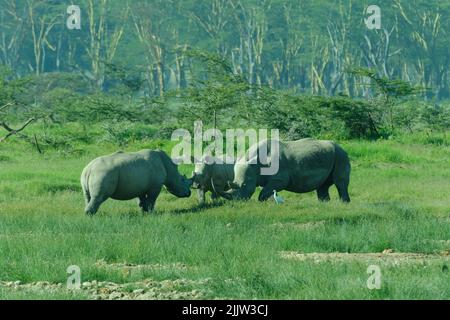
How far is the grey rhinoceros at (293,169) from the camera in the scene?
1391 centimetres

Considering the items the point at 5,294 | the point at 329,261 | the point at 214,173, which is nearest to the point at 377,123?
the point at 214,173

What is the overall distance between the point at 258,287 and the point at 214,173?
6.74m

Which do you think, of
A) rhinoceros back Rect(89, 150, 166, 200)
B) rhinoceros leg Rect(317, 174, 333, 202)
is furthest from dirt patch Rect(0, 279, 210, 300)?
rhinoceros leg Rect(317, 174, 333, 202)

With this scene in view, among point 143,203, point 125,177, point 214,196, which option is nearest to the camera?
point 125,177

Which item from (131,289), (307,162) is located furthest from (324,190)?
(131,289)

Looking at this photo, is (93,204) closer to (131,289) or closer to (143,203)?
(143,203)

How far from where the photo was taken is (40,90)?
1683 inches

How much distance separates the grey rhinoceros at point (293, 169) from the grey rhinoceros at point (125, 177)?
1127mm

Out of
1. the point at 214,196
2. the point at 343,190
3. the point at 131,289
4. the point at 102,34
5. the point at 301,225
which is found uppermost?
the point at 131,289

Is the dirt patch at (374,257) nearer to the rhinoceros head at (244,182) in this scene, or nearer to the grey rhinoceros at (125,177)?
the grey rhinoceros at (125,177)

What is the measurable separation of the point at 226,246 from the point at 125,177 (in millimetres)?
3422

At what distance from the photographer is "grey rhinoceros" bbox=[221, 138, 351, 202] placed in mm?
13914

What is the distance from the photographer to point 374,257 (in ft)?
31.9

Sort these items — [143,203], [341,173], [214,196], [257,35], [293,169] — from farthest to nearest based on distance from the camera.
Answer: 1. [257,35]
2. [214,196]
3. [341,173]
4. [293,169]
5. [143,203]
